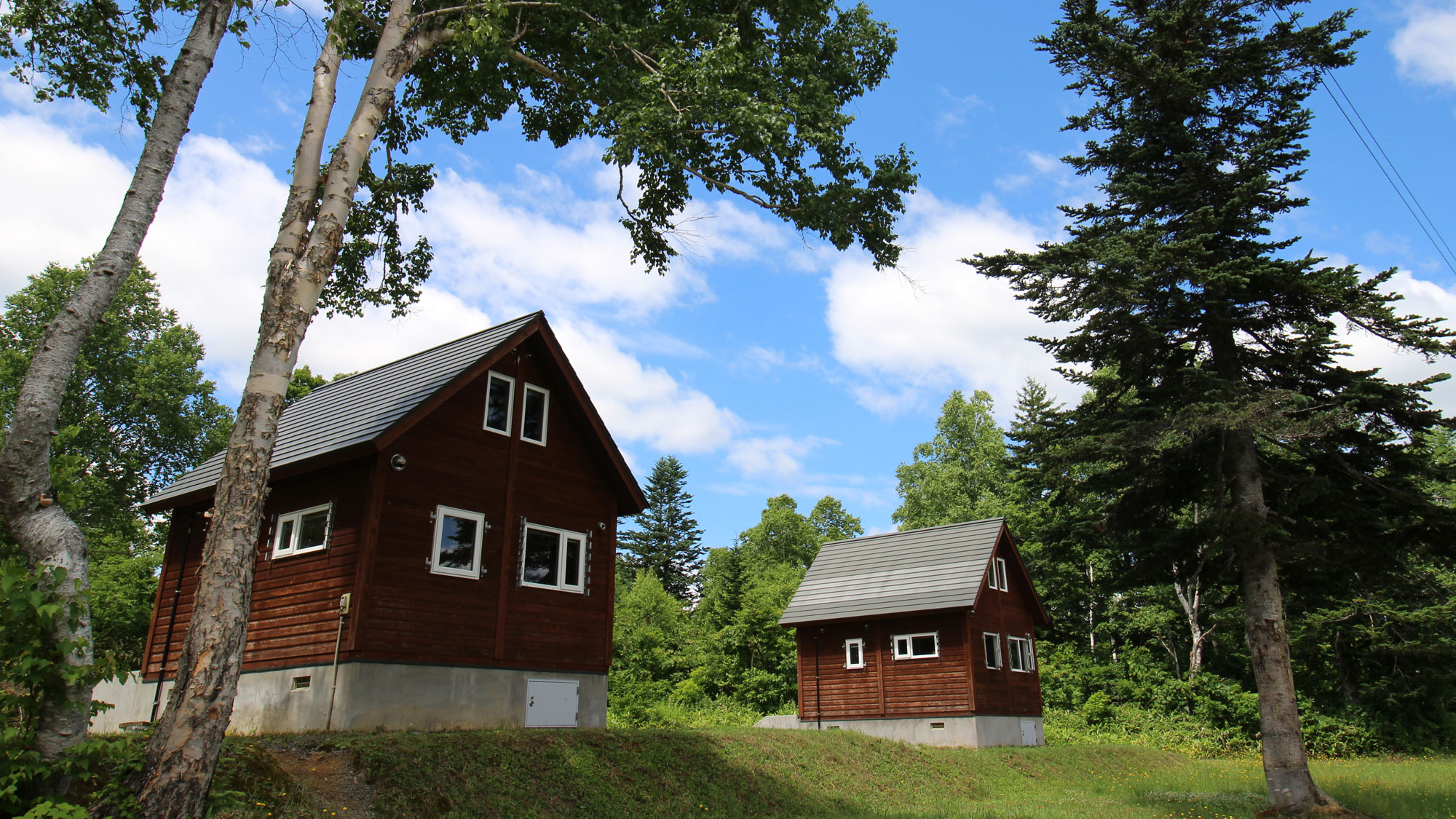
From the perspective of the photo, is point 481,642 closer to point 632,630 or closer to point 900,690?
point 900,690

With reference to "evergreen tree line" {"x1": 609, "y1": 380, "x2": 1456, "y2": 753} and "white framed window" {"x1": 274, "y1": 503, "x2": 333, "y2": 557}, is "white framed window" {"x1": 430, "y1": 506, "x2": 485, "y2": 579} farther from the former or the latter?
"evergreen tree line" {"x1": 609, "y1": 380, "x2": 1456, "y2": 753}

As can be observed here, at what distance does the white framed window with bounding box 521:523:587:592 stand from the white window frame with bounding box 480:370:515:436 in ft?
6.82

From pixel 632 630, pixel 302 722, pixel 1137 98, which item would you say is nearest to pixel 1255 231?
pixel 1137 98

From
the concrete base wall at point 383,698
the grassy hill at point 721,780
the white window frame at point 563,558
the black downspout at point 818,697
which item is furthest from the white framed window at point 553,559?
the black downspout at point 818,697

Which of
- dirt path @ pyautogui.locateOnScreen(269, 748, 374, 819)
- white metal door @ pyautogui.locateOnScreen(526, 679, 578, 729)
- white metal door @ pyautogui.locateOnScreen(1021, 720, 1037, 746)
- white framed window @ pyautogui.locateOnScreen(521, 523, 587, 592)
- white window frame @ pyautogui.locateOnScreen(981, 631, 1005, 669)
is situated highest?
white framed window @ pyautogui.locateOnScreen(521, 523, 587, 592)

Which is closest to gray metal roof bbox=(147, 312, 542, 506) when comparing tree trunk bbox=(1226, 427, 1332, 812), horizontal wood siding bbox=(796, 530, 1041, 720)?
tree trunk bbox=(1226, 427, 1332, 812)

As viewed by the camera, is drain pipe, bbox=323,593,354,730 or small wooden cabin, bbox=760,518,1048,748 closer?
drain pipe, bbox=323,593,354,730

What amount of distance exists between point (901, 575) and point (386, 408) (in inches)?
809

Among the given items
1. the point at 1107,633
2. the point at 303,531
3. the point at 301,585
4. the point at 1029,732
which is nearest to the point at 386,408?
the point at 303,531

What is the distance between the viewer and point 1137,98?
18.9 metres

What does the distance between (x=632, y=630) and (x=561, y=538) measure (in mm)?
26626

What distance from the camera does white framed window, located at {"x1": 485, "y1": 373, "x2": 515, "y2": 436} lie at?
17.9 m

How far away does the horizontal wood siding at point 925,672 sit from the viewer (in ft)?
93.9

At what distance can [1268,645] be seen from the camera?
16.4 m
